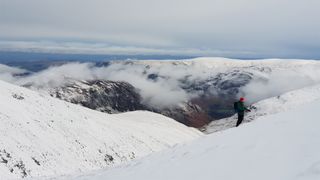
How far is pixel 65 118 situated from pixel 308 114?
58.4 metres

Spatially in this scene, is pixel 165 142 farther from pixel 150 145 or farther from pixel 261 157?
pixel 261 157

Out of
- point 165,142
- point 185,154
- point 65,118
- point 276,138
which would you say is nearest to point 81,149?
point 65,118

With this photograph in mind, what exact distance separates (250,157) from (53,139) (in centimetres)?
5009

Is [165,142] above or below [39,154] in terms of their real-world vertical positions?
below

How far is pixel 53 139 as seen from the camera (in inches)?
2473

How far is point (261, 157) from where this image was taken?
653 inches

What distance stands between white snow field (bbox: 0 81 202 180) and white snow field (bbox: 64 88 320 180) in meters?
28.3

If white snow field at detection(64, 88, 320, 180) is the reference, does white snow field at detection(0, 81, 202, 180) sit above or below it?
below

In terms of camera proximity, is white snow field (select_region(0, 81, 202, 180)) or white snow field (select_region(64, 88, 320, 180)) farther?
white snow field (select_region(0, 81, 202, 180))

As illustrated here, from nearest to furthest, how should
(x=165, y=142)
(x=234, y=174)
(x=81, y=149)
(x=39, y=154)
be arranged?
1. (x=234, y=174)
2. (x=39, y=154)
3. (x=81, y=149)
4. (x=165, y=142)

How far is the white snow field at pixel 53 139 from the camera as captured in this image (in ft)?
170

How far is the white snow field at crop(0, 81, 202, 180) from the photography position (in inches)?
2037

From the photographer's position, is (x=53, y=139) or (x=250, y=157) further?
(x=53, y=139)

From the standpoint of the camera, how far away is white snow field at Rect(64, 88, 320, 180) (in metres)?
14.8
